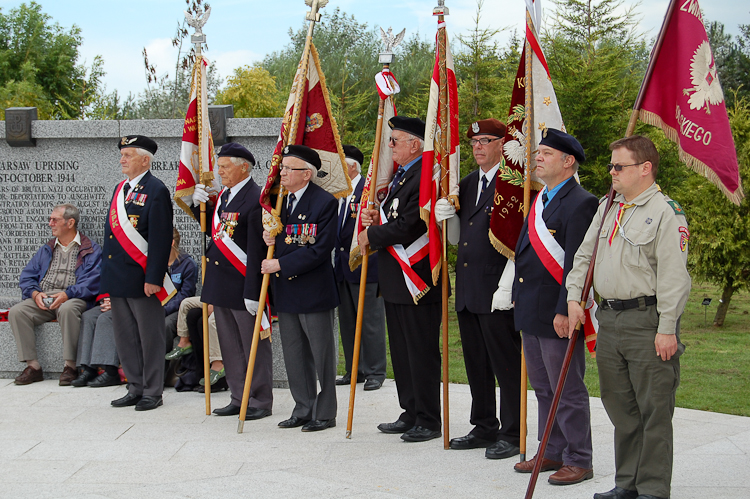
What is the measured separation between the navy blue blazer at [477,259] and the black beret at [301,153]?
1193 millimetres

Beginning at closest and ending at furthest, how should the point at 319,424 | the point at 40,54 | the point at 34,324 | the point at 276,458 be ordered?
1. the point at 276,458
2. the point at 319,424
3. the point at 34,324
4. the point at 40,54

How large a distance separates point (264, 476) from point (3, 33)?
2604 cm

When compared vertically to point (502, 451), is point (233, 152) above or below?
above

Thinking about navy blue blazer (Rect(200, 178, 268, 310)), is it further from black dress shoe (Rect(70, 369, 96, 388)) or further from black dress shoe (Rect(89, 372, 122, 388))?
black dress shoe (Rect(70, 369, 96, 388))

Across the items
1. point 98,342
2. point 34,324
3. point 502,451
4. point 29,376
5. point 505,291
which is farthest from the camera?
point 34,324

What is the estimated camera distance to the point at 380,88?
505 cm

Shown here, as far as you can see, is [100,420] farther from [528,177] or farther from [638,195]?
[638,195]

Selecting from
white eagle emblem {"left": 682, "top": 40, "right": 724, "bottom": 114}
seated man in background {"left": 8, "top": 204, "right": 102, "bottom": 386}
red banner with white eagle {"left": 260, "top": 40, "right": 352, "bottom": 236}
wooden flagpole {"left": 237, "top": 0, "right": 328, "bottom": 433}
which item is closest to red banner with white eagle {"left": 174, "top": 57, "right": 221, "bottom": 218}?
red banner with white eagle {"left": 260, "top": 40, "right": 352, "bottom": 236}

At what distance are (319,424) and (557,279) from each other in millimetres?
2048

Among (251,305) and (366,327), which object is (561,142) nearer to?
(251,305)

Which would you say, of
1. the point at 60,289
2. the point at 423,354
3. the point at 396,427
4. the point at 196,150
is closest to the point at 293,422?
the point at 396,427


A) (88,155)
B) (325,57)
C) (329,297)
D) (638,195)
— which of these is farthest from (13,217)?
(325,57)

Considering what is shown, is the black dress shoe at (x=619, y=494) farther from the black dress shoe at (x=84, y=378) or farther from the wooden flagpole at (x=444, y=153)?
the black dress shoe at (x=84, y=378)

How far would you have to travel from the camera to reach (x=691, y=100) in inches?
143
